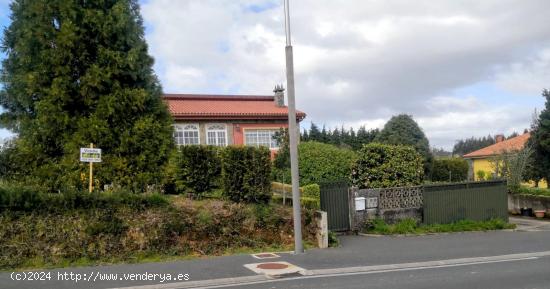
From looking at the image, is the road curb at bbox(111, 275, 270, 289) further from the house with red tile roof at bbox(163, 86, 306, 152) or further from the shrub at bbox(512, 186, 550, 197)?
the house with red tile roof at bbox(163, 86, 306, 152)

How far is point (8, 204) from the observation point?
36.6 ft

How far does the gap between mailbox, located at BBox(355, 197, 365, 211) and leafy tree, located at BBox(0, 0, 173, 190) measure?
6563 millimetres

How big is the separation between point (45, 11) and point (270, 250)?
1063cm

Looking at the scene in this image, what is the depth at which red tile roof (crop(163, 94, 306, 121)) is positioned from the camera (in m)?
32.5

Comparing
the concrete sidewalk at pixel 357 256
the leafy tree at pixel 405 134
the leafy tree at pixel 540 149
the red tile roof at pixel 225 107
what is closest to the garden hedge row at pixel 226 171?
the concrete sidewalk at pixel 357 256

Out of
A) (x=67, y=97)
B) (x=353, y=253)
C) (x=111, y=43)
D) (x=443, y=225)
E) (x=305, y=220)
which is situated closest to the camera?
(x=353, y=253)

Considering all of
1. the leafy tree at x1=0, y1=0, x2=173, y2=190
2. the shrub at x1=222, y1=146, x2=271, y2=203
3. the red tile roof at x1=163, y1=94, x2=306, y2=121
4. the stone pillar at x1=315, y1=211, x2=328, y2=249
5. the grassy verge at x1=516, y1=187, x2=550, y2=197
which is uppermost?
the red tile roof at x1=163, y1=94, x2=306, y2=121

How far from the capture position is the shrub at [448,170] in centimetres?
4056

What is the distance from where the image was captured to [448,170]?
40.7 meters

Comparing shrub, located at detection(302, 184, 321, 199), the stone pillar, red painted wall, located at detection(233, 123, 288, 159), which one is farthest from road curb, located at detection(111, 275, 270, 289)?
red painted wall, located at detection(233, 123, 288, 159)

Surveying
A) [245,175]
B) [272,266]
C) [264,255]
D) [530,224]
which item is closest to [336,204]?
[245,175]

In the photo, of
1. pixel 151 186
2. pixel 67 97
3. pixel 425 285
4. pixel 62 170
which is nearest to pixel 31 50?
pixel 67 97

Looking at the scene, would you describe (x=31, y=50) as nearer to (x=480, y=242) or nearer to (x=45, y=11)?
(x=45, y=11)

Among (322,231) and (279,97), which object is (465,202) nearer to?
(322,231)
